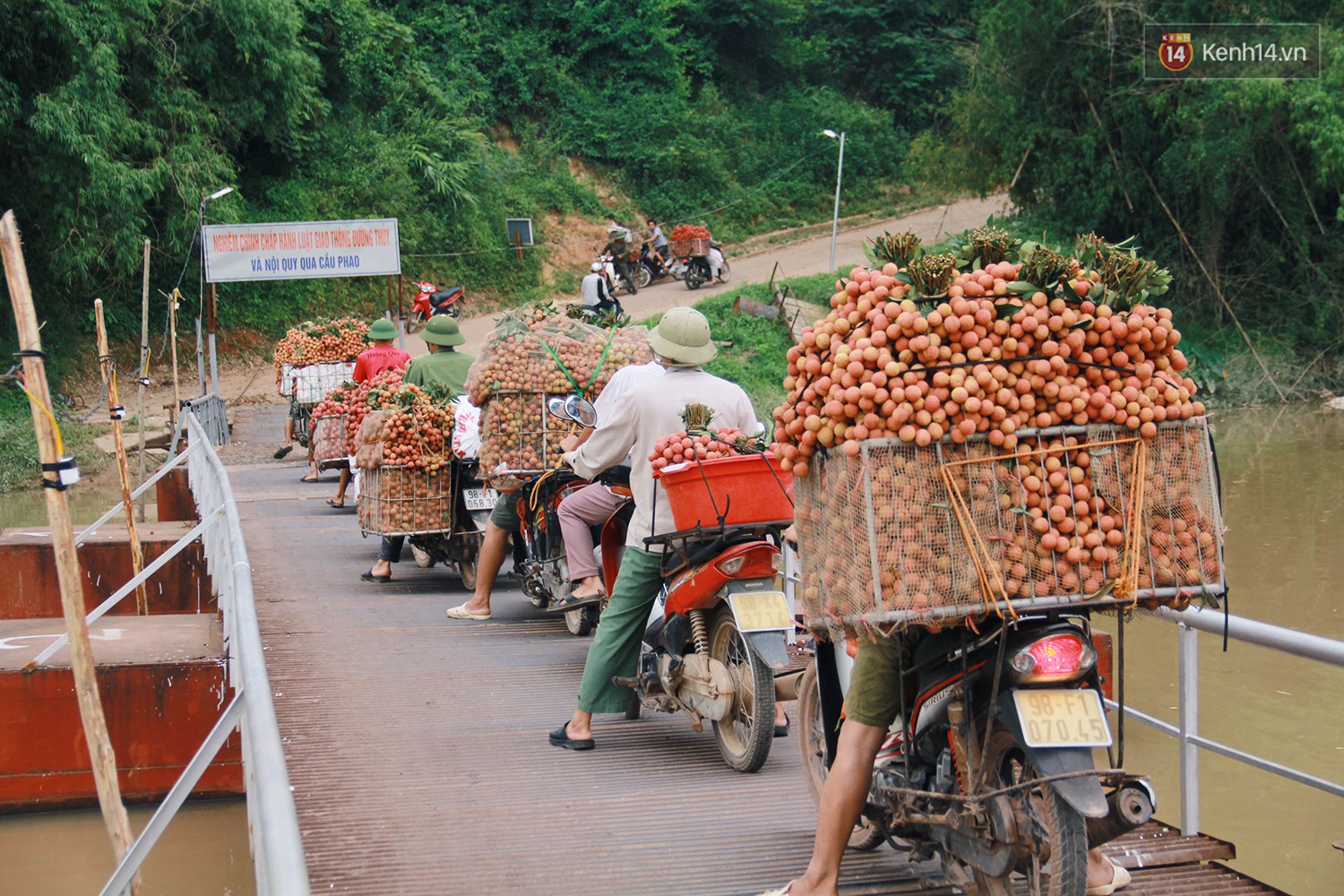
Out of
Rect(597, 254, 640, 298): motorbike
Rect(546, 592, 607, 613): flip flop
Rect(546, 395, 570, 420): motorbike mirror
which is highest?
Rect(597, 254, 640, 298): motorbike

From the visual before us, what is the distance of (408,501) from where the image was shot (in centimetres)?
901

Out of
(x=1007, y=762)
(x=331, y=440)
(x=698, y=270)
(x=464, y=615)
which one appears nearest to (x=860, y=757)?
(x=1007, y=762)

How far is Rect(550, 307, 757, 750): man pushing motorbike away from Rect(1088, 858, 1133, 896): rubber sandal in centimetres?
A: 225

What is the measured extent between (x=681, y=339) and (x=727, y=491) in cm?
81

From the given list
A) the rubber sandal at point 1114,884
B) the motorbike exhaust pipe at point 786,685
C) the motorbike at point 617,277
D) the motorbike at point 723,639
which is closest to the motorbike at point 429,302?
the motorbike at point 617,277

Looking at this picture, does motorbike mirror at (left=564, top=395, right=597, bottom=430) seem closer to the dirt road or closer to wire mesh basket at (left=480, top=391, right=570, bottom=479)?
wire mesh basket at (left=480, top=391, right=570, bottom=479)

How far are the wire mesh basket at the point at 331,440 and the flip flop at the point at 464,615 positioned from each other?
5.09 metres

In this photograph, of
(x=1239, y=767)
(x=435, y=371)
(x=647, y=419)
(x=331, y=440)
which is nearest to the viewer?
(x=647, y=419)

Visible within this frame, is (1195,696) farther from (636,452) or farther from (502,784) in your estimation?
(502,784)

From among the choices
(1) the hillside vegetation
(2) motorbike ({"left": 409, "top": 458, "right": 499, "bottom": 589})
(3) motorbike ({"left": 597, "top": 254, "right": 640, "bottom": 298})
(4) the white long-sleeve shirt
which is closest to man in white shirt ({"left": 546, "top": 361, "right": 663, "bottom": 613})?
(4) the white long-sleeve shirt

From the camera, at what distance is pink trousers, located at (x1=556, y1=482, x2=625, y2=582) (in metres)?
6.50

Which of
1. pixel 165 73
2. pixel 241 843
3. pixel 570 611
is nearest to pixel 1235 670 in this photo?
pixel 570 611

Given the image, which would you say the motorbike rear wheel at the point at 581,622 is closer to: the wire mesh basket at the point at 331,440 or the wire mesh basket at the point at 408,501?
the wire mesh basket at the point at 408,501

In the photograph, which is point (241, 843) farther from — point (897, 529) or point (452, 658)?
point (897, 529)
